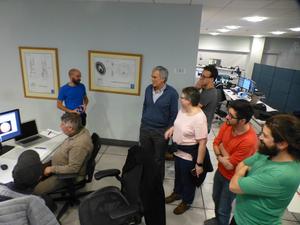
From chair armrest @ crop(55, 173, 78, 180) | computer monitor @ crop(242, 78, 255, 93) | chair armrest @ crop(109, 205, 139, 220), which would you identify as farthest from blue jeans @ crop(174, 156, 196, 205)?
computer monitor @ crop(242, 78, 255, 93)

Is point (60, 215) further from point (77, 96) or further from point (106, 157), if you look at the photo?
point (77, 96)

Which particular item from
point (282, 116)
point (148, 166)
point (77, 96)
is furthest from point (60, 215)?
point (282, 116)

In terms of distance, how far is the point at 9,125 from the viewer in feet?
7.50

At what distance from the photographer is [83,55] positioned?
3.61 metres

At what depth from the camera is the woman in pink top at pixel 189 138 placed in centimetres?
205

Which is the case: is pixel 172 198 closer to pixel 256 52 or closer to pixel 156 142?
pixel 156 142

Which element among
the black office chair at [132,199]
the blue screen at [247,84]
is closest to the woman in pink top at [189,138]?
the black office chair at [132,199]

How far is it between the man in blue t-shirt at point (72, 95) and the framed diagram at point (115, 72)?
20.3 inches

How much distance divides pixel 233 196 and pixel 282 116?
1.00 meters

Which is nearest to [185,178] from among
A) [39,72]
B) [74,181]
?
[74,181]

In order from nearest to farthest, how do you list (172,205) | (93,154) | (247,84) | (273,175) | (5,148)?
(273,175)
(93,154)
(5,148)
(172,205)
(247,84)

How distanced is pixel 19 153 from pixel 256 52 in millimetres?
9758

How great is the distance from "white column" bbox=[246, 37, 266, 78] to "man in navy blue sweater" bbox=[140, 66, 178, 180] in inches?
321

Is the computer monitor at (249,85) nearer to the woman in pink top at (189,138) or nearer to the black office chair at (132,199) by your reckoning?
the woman in pink top at (189,138)
